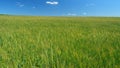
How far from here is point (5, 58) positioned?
13.3 feet

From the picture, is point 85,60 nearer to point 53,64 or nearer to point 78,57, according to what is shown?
point 78,57

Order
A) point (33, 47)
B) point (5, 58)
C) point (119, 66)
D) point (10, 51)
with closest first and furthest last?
point (119, 66) → point (5, 58) → point (10, 51) → point (33, 47)

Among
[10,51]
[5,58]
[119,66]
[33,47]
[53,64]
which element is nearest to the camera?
[119,66]

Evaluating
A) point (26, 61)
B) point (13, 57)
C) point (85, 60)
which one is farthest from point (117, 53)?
point (13, 57)

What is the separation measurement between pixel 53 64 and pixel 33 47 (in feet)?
4.81

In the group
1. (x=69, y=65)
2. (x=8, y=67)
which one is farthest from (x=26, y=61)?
(x=69, y=65)

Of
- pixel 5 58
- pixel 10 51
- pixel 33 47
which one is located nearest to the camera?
pixel 5 58

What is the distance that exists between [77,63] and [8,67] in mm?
1144

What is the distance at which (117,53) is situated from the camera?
4.21 meters

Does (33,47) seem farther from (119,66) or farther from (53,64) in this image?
(119,66)

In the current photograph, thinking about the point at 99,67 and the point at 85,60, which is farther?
the point at 85,60

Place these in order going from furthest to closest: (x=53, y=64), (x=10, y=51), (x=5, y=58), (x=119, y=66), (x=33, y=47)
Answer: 1. (x=33, y=47)
2. (x=10, y=51)
3. (x=5, y=58)
4. (x=53, y=64)
5. (x=119, y=66)

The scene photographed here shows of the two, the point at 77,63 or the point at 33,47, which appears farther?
the point at 33,47

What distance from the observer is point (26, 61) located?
12.5 feet
